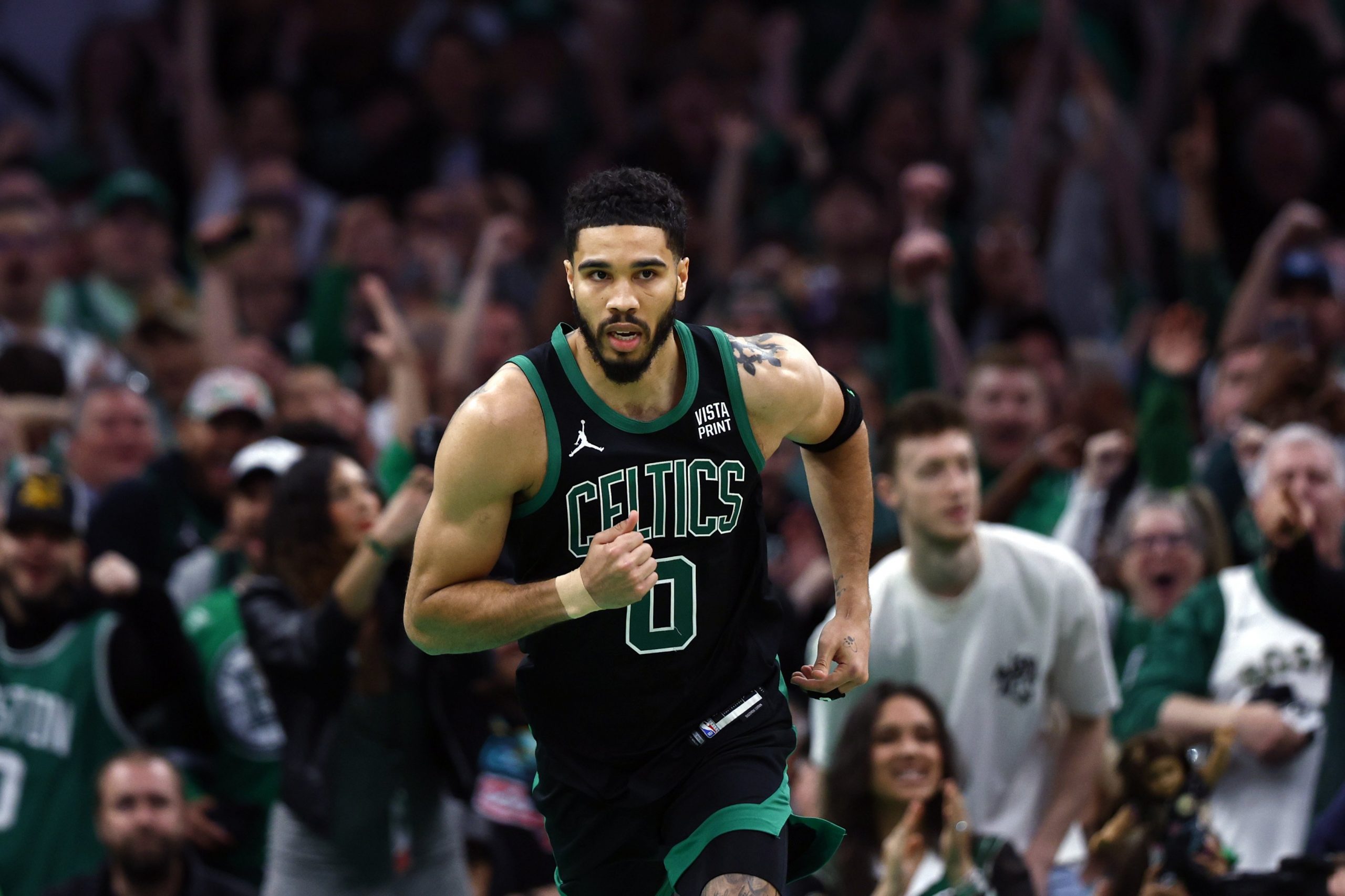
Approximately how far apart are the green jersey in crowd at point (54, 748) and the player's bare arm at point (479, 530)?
306 cm

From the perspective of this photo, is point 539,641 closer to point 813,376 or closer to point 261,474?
point 813,376

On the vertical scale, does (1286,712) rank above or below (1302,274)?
below

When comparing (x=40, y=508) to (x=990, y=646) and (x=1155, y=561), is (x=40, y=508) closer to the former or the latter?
(x=990, y=646)

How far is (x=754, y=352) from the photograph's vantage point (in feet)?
14.1

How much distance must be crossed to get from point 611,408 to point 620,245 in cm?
36

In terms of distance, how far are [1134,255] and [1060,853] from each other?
181 inches

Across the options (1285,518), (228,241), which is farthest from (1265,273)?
(228,241)

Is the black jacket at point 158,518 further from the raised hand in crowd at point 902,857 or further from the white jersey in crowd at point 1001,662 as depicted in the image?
the raised hand in crowd at point 902,857

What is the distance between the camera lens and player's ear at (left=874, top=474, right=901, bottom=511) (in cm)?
610

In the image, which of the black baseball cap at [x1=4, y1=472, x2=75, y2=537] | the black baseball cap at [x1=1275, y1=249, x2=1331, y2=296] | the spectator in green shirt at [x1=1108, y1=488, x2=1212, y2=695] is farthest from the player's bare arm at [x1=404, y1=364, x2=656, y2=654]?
the black baseball cap at [x1=1275, y1=249, x2=1331, y2=296]

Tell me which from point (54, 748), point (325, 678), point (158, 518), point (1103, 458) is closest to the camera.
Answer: point (325, 678)

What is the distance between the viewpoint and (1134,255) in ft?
32.9

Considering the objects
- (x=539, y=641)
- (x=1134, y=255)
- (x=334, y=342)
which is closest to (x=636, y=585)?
(x=539, y=641)

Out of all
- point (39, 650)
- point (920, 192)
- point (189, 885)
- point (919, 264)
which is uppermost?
point (920, 192)
